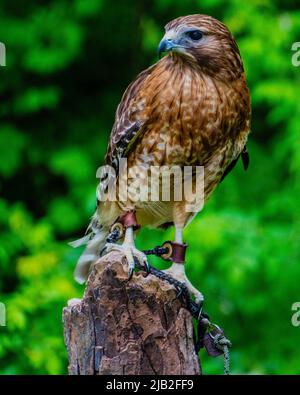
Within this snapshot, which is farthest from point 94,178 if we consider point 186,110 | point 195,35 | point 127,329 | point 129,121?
point 127,329

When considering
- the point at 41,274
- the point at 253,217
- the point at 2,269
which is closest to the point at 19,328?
the point at 41,274

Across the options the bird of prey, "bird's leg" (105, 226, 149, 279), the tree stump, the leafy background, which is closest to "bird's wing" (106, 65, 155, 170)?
the bird of prey

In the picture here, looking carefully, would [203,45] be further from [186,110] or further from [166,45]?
[186,110]

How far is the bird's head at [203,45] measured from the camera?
3.74 metres

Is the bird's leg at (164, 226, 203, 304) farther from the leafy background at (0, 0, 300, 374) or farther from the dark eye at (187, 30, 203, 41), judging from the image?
the leafy background at (0, 0, 300, 374)

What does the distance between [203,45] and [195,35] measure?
5cm

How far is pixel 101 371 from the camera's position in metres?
3.38

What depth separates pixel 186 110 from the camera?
3830 millimetres

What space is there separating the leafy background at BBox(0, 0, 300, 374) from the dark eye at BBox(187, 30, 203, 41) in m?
1.86

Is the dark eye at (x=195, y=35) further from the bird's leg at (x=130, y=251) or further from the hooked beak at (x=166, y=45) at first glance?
the bird's leg at (x=130, y=251)

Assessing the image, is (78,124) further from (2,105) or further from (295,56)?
(295,56)

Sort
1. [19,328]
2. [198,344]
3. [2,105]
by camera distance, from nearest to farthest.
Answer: [198,344] < [19,328] < [2,105]

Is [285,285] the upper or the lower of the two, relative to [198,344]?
upper

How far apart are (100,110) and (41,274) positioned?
90.6 inches
